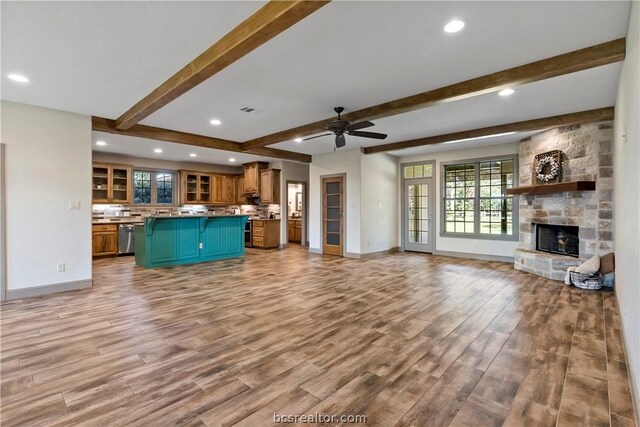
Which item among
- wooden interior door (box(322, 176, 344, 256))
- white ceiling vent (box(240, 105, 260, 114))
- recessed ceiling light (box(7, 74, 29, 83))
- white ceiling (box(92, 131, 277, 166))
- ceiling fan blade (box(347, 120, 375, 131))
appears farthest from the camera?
wooden interior door (box(322, 176, 344, 256))

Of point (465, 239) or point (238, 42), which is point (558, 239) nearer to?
point (465, 239)

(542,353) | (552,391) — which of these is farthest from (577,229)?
(552,391)

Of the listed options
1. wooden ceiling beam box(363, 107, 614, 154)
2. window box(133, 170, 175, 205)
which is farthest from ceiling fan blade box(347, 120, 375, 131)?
window box(133, 170, 175, 205)

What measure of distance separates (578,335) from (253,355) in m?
3.11

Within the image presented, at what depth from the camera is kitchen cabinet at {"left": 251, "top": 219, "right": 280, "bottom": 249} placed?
938cm

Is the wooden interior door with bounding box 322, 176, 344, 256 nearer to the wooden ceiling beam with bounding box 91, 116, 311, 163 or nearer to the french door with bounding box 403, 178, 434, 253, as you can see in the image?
the wooden ceiling beam with bounding box 91, 116, 311, 163

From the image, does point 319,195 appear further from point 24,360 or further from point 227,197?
point 24,360

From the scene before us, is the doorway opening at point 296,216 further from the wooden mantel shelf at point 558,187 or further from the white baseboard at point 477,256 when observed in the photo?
the wooden mantel shelf at point 558,187

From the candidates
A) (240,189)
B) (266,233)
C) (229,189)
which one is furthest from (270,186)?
(229,189)

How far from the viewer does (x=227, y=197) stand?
34.2 ft

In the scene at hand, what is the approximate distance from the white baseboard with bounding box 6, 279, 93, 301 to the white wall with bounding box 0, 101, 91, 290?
0.05 m

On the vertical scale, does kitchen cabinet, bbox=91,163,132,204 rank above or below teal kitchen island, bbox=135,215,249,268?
above

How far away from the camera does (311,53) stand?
2.99 metres

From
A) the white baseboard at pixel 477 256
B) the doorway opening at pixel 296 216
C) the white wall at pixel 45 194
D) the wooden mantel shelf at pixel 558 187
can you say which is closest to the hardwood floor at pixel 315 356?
the white wall at pixel 45 194
